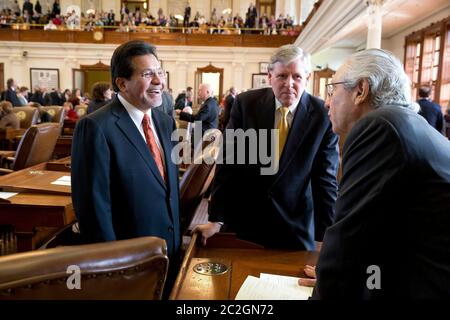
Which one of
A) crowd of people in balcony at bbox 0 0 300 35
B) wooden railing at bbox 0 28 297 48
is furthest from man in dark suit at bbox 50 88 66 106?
crowd of people in balcony at bbox 0 0 300 35

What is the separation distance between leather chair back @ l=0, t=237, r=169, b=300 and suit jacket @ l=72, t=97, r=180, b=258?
0.83 metres

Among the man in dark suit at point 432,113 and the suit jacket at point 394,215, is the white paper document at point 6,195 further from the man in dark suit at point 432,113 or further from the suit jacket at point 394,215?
the man in dark suit at point 432,113

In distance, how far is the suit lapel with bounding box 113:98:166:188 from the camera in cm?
157

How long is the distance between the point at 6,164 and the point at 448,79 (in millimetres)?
8118

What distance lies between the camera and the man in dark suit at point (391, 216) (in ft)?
2.85

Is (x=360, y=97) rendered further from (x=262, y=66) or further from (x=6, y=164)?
(x=262, y=66)

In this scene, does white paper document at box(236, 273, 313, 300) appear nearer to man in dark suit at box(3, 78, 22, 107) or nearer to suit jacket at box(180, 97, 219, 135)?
suit jacket at box(180, 97, 219, 135)

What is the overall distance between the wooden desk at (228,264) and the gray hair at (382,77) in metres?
0.65

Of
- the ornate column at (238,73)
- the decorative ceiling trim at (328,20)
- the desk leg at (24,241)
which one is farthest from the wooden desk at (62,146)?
the ornate column at (238,73)

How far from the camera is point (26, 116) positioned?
25.4 ft

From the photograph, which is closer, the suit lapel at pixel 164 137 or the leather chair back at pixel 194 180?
the suit lapel at pixel 164 137

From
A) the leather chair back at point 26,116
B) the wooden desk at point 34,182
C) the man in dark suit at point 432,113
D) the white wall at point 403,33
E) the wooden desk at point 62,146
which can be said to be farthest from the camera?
the white wall at point 403,33

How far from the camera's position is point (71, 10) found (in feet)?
62.8
